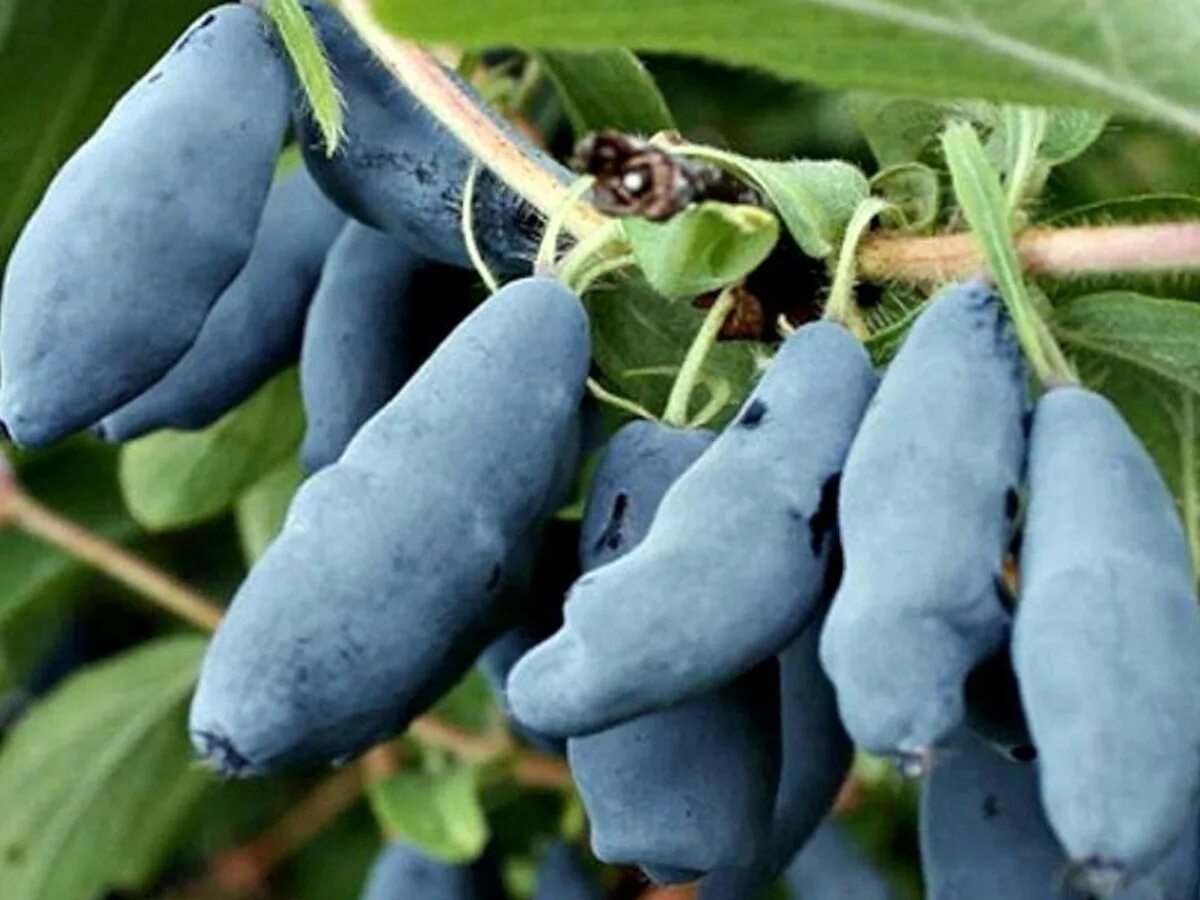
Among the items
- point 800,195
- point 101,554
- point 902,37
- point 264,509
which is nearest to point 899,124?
point 800,195

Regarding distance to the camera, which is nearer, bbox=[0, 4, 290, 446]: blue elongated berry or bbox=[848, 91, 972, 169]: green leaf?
bbox=[0, 4, 290, 446]: blue elongated berry

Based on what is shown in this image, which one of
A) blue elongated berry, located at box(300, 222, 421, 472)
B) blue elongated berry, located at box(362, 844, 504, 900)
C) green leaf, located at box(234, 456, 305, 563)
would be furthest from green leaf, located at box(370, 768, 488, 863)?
blue elongated berry, located at box(300, 222, 421, 472)

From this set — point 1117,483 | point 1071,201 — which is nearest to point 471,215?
point 1117,483

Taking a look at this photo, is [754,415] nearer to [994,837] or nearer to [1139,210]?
[994,837]

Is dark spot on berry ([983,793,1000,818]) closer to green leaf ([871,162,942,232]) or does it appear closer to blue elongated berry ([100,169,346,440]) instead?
green leaf ([871,162,942,232])

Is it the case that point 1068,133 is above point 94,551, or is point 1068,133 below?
→ above

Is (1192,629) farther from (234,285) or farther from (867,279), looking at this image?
(234,285)
